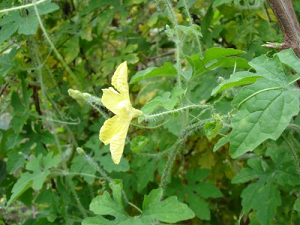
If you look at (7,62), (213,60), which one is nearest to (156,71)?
(213,60)

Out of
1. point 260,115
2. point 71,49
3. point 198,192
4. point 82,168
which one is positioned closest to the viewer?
point 260,115

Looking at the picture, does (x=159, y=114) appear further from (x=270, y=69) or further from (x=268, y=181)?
(x=268, y=181)

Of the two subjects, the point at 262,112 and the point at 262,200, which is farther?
the point at 262,200

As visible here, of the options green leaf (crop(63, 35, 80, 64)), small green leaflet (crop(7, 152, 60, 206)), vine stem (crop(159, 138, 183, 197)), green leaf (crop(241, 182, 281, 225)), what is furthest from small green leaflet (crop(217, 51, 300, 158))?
green leaf (crop(63, 35, 80, 64))

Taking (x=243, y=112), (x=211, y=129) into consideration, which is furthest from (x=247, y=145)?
(x=211, y=129)

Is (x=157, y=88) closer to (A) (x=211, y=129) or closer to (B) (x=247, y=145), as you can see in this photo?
(A) (x=211, y=129)

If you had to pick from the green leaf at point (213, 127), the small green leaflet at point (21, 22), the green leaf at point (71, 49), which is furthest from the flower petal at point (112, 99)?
the green leaf at point (71, 49)
